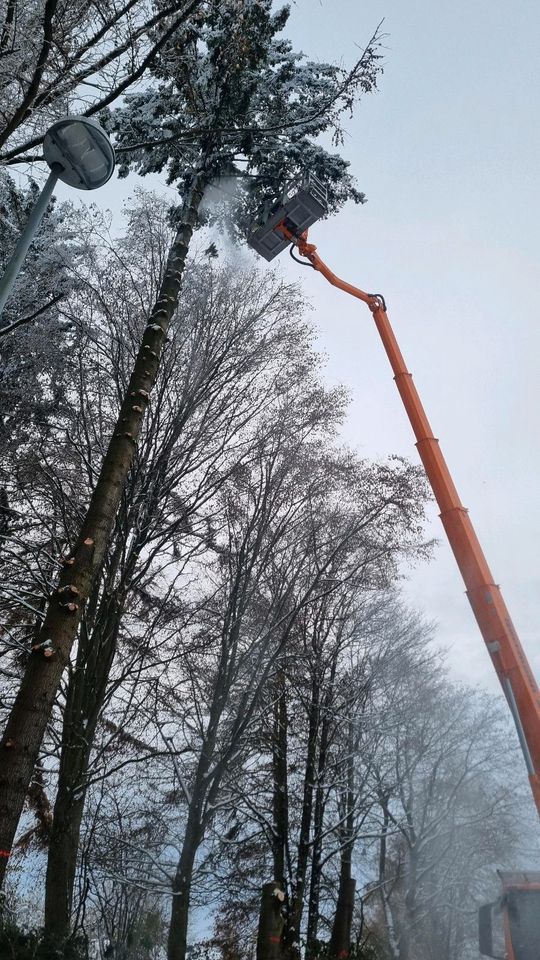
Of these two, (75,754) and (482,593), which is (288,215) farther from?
(75,754)

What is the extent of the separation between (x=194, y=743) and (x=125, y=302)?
600cm

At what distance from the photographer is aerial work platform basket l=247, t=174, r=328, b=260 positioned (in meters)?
7.76

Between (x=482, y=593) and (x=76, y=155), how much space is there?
6290 mm

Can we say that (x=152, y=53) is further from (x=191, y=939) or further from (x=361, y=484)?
(x=191, y=939)

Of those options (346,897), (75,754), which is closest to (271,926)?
(75,754)

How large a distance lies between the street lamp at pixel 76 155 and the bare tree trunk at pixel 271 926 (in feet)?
14.0

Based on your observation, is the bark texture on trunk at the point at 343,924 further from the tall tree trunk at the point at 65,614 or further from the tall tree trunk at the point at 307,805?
the tall tree trunk at the point at 65,614

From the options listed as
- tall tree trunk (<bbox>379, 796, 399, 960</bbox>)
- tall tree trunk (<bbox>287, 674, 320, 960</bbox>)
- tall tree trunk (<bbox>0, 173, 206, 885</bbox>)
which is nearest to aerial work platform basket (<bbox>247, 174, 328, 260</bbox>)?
tall tree trunk (<bbox>0, 173, 206, 885</bbox>)

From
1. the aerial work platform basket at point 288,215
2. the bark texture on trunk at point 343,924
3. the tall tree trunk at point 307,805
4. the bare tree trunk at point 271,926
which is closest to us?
the bare tree trunk at point 271,926

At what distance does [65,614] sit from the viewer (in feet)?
12.4

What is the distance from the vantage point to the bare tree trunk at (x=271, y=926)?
12.1 ft

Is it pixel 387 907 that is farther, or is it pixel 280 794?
pixel 387 907

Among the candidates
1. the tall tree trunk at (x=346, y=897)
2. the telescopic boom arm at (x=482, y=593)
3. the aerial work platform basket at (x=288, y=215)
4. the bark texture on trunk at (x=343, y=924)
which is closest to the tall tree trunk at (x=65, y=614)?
the aerial work platform basket at (x=288, y=215)

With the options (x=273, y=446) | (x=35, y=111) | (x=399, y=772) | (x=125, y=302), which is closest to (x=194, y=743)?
(x=273, y=446)
